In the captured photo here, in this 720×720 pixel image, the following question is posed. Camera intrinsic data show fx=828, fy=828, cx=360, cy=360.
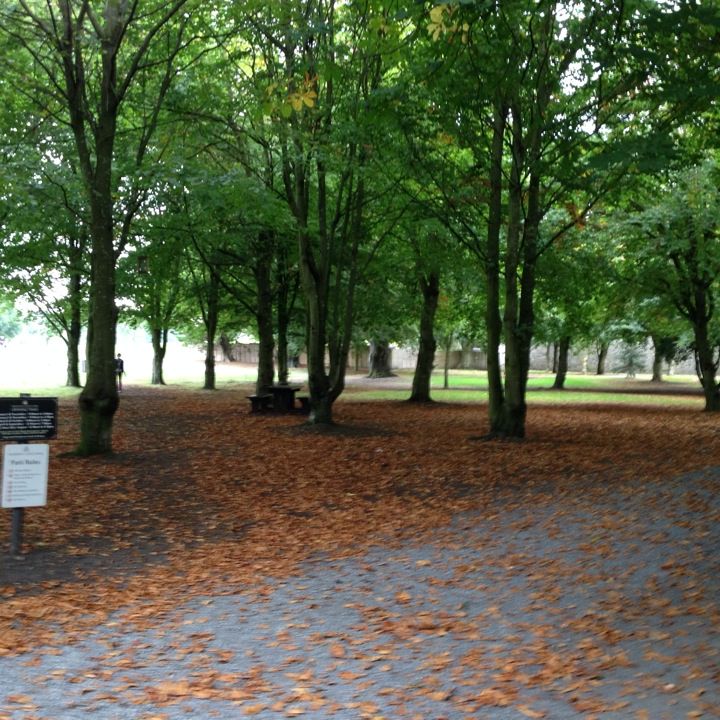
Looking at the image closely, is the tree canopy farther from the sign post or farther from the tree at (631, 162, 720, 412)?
the sign post

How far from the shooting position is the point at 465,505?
31.8 ft

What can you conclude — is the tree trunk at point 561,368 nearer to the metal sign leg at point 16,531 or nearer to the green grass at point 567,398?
the green grass at point 567,398

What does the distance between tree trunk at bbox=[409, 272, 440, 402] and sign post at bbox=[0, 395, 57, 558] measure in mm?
19112

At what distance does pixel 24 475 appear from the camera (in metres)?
7.14

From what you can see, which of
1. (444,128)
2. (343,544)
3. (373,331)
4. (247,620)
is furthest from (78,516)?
(373,331)

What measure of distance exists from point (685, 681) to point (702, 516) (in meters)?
3.76

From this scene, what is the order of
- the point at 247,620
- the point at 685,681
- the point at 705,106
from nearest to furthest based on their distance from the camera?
the point at 685,681
the point at 247,620
the point at 705,106

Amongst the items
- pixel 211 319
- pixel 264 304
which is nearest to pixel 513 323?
pixel 264 304

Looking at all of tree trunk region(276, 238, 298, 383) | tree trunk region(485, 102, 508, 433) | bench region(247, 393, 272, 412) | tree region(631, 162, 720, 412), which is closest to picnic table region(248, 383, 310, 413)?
bench region(247, 393, 272, 412)

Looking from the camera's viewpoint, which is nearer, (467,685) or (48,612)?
(467,685)

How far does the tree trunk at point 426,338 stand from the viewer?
26.7 metres

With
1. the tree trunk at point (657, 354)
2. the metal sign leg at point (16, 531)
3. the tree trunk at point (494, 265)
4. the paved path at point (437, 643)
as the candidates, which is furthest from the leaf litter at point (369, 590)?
the tree trunk at point (657, 354)

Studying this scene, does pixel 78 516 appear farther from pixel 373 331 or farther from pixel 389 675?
pixel 373 331

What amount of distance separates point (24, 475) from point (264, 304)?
18812 mm
